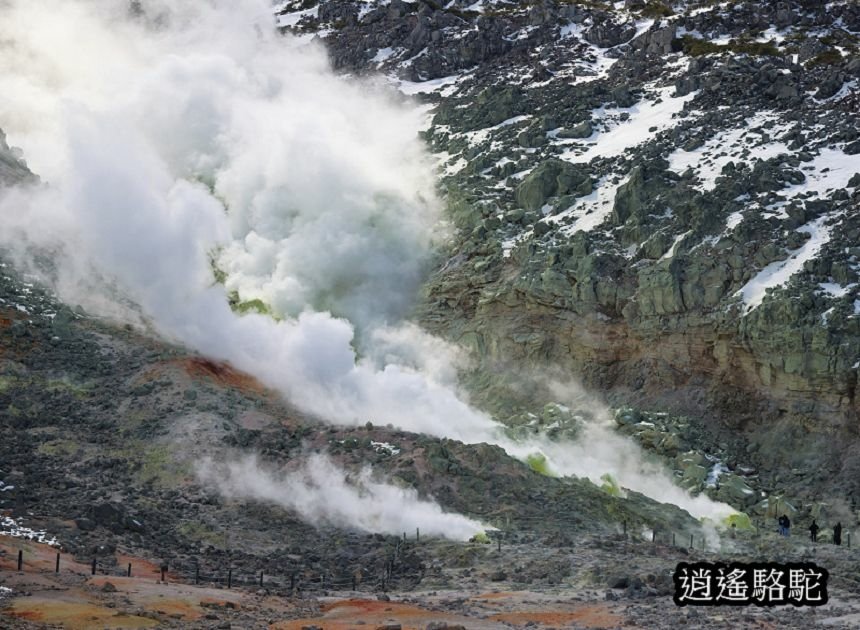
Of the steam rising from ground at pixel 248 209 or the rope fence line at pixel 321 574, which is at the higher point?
the steam rising from ground at pixel 248 209

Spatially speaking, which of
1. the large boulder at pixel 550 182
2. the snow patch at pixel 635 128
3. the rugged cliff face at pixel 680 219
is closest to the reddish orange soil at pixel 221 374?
the rugged cliff face at pixel 680 219

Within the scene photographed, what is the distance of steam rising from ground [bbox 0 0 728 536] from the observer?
62125 mm

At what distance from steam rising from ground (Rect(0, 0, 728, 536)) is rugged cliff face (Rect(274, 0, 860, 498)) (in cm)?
460

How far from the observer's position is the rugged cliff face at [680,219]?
60906mm

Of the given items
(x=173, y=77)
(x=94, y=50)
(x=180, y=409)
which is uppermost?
(x=94, y=50)

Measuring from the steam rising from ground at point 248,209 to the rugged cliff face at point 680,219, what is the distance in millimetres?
4601

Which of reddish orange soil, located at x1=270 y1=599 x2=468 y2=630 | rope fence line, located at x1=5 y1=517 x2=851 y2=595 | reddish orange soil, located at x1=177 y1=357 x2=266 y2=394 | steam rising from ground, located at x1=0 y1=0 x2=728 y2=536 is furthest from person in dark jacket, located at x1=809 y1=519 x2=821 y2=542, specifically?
reddish orange soil, located at x1=177 y1=357 x2=266 y2=394

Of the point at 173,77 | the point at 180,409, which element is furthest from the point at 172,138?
the point at 180,409

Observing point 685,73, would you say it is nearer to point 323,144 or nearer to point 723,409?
point 323,144

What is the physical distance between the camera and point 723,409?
63.0 m

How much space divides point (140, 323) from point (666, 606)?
128 feet

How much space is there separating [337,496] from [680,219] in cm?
3113

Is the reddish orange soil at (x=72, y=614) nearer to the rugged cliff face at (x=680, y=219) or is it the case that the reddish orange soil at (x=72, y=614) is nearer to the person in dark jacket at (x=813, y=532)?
the person in dark jacket at (x=813, y=532)

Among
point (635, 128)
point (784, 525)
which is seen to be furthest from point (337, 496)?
point (635, 128)
